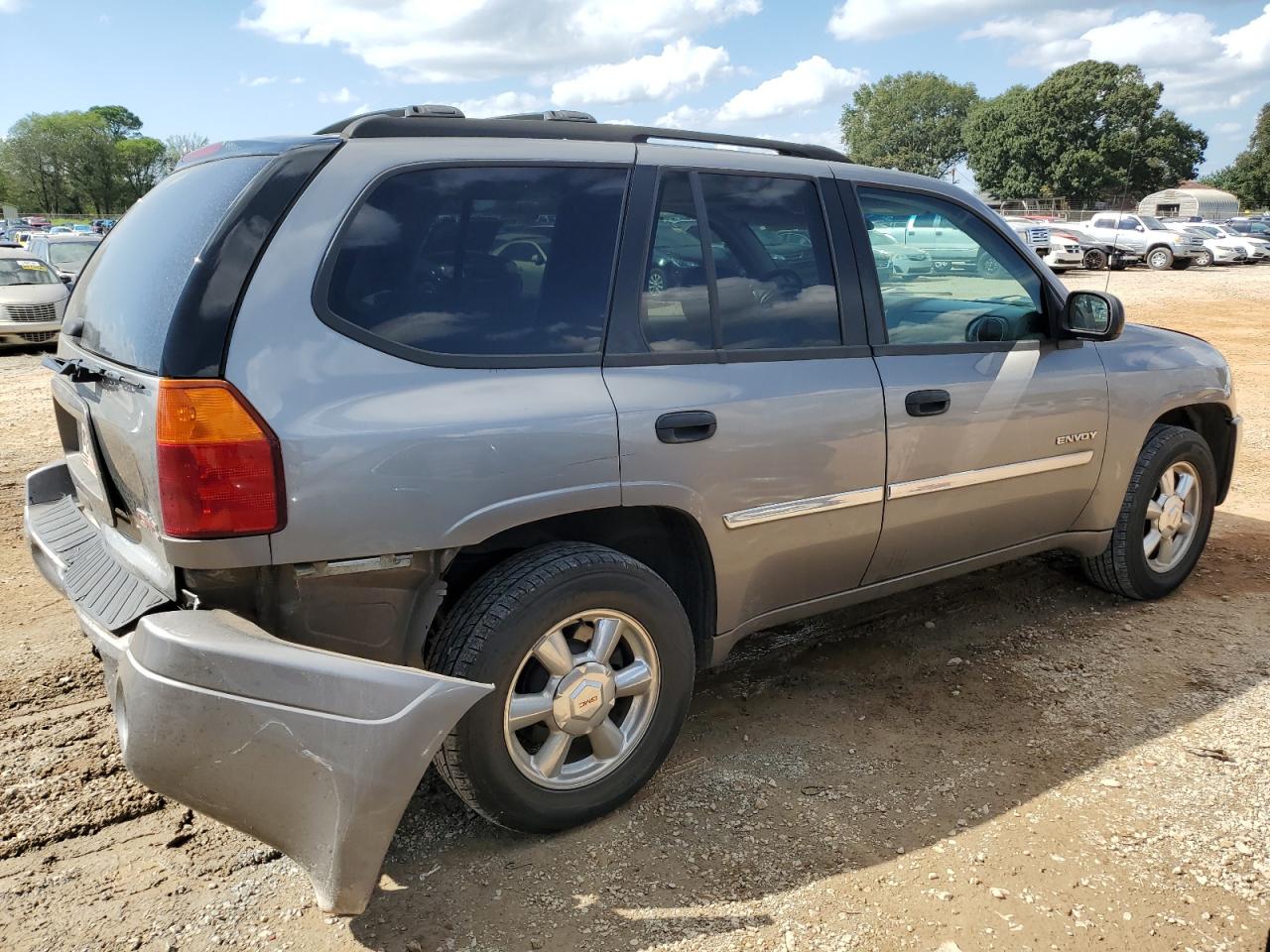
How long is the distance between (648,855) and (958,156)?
109 meters

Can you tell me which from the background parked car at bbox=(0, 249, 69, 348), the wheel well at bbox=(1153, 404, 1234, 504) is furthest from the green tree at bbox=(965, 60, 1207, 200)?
the wheel well at bbox=(1153, 404, 1234, 504)

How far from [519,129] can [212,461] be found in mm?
1279

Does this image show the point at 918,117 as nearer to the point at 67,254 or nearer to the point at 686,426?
the point at 67,254

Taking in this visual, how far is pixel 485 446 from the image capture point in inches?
98.2

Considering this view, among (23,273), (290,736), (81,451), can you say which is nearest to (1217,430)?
(290,736)

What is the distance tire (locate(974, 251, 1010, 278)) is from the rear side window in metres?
1.63

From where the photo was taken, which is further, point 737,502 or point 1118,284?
point 1118,284

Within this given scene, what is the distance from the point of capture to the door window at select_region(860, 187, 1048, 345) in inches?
136

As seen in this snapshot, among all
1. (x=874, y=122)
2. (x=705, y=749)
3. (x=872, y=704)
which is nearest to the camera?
(x=705, y=749)

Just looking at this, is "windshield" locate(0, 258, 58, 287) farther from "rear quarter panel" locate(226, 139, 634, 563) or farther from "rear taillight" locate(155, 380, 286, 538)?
"rear taillight" locate(155, 380, 286, 538)

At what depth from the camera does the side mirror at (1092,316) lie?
12.3 feet

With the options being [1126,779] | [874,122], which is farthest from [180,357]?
[874,122]

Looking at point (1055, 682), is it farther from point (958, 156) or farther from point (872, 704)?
point (958, 156)

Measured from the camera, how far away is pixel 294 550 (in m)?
2.31
